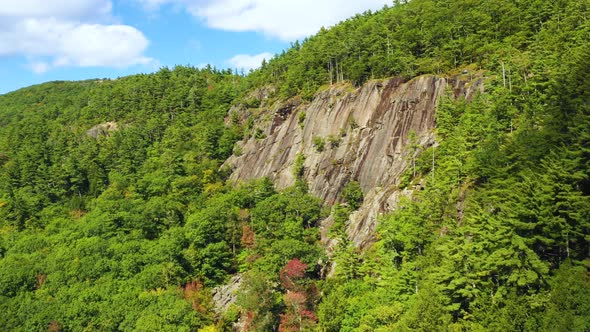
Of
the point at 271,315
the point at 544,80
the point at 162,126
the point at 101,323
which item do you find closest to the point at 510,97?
Result: the point at 544,80

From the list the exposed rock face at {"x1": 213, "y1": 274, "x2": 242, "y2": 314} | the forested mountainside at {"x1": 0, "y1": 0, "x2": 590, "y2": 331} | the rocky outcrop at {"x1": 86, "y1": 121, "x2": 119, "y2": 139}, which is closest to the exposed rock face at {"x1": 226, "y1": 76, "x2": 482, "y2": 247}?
the forested mountainside at {"x1": 0, "y1": 0, "x2": 590, "y2": 331}

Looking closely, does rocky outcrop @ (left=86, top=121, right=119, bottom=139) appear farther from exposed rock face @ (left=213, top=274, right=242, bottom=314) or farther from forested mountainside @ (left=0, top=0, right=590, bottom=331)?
exposed rock face @ (left=213, top=274, right=242, bottom=314)

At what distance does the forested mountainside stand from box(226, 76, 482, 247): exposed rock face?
0.35m

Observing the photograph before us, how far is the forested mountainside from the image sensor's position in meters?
35.0

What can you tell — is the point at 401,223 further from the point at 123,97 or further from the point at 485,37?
the point at 123,97

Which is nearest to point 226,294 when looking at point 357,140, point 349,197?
point 349,197

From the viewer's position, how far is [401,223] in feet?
166

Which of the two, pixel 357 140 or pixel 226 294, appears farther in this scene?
pixel 357 140

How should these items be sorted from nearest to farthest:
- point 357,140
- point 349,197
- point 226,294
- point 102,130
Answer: point 226,294
point 349,197
point 357,140
point 102,130

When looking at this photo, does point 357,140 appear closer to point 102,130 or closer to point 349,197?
point 349,197

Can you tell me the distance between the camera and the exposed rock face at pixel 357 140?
215ft

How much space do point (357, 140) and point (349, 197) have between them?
36.0ft

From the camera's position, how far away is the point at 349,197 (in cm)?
6856

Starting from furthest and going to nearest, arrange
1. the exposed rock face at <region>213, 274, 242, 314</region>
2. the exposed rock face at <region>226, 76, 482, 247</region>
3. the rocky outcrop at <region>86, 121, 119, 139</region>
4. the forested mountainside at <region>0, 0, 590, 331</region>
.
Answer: the rocky outcrop at <region>86, 121, 119, 139</region>
the exposed rock face at <region>226, 76, 482, 247</region>
the exposed rock face at <region>213, 274, 242, 314</region>
the forested mountainside at <region>0, 0, 590, 331</region>
